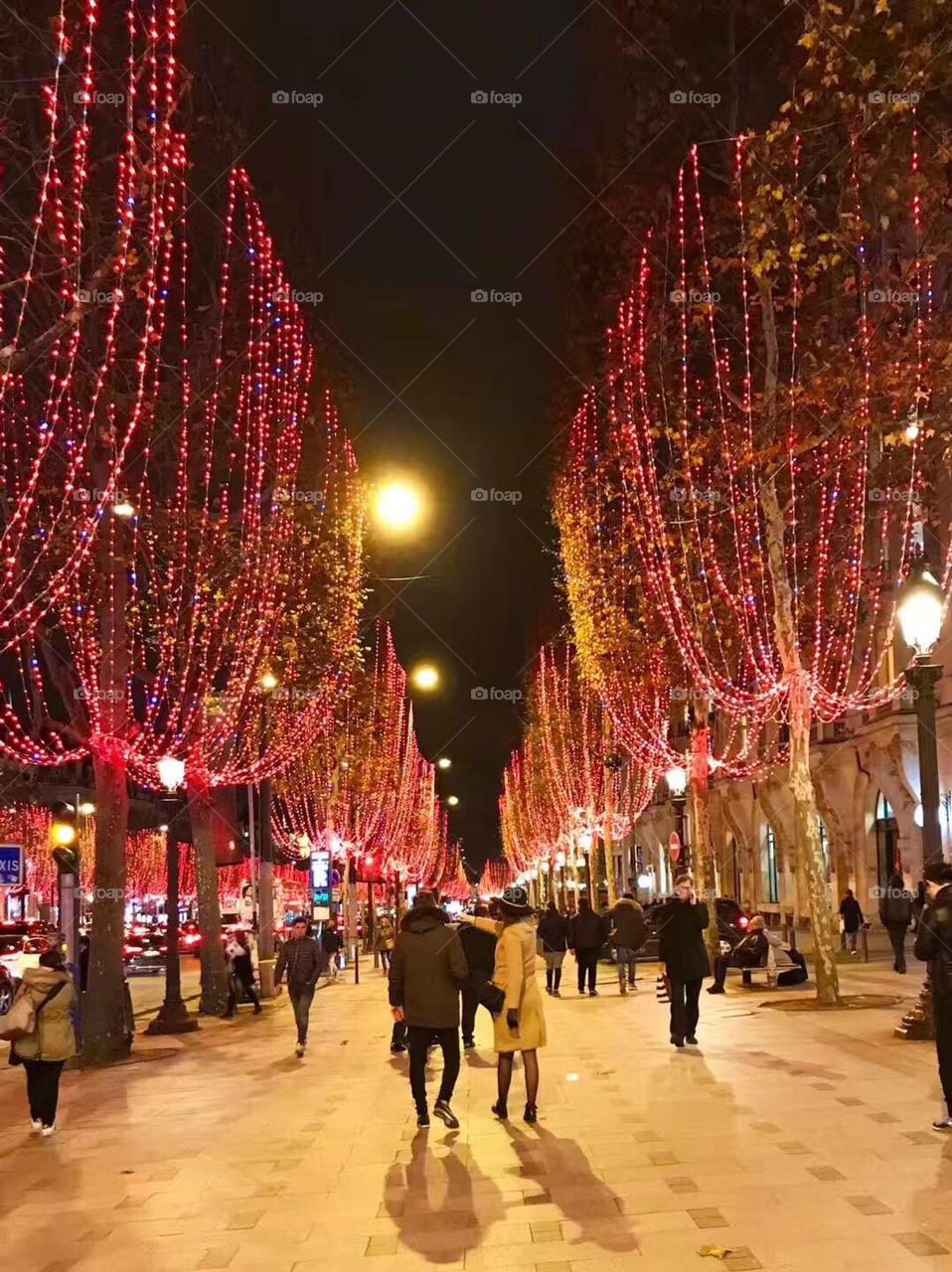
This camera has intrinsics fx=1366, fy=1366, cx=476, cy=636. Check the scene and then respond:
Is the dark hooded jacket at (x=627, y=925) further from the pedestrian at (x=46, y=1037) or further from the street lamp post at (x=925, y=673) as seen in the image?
the pedestrian at (x=46, y=1037)

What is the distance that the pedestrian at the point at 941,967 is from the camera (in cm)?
954

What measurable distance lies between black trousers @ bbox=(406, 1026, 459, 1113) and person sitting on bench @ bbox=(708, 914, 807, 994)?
43.4ft

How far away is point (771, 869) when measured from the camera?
54.2 m

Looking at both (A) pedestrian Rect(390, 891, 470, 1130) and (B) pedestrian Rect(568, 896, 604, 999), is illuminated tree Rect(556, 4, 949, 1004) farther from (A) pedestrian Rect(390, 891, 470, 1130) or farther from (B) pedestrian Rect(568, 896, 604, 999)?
(A) pedestrian Rect(390, 891, 470, 1130)

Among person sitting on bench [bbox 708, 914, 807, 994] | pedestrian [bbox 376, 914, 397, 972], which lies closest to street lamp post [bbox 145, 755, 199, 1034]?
person sitting on bench [bbox 708, 914, 807, 994]

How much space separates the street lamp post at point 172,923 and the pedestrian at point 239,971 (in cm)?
163

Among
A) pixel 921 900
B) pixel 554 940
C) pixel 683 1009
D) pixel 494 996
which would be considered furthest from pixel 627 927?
pixel 494 996

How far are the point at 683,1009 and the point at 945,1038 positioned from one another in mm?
6344

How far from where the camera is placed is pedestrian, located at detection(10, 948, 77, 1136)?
39.7 ft

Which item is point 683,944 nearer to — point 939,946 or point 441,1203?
point 939,946

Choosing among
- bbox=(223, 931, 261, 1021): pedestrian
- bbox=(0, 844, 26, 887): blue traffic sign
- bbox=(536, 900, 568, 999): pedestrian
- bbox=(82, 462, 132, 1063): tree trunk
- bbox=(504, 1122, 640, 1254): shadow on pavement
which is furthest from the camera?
bbox=(536, 900, 568, 999): pedestrian

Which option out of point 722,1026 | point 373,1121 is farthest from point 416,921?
point 722,1026

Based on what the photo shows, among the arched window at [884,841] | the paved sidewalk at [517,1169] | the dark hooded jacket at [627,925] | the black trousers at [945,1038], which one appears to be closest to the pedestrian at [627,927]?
the dark hooded jacket at [627,925]

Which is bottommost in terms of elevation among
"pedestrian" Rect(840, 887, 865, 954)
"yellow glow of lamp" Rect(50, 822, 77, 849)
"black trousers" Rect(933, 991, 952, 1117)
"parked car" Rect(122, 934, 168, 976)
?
"parked car" Rect(122, 934, 168, 976)
